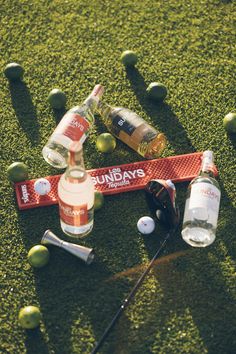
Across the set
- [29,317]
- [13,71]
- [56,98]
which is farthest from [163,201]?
[13,71]

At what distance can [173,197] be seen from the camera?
12.7 feet

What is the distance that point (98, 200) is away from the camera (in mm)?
4102

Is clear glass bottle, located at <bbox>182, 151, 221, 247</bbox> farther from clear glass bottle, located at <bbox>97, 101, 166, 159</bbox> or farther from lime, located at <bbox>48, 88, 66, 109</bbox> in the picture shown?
lime, located at <bbox>48, 88, 66, 109</bbox>

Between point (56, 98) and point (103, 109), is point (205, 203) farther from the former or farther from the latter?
point (56, 98)

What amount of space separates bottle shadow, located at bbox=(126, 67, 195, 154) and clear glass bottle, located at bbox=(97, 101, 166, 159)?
14 centimetres

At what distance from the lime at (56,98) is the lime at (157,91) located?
0.62 metres

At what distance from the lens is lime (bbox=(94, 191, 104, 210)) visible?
4.10m

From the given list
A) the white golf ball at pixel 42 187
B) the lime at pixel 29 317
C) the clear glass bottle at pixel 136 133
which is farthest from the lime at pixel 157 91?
the lime at pixel 29 317

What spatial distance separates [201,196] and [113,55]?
1.72 m

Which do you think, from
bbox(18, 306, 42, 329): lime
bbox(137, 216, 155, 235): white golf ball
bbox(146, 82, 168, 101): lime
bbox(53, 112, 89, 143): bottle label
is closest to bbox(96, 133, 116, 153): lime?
bbox(53, 112, 89, 143): bottle label

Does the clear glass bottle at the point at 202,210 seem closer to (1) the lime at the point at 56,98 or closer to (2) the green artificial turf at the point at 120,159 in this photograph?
(2) the green artificial turf at the point at 120,159

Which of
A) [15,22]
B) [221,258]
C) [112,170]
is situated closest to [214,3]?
[15,22]

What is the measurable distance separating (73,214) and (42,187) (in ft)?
1.45

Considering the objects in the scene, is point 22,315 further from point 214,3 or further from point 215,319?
point 214,3
